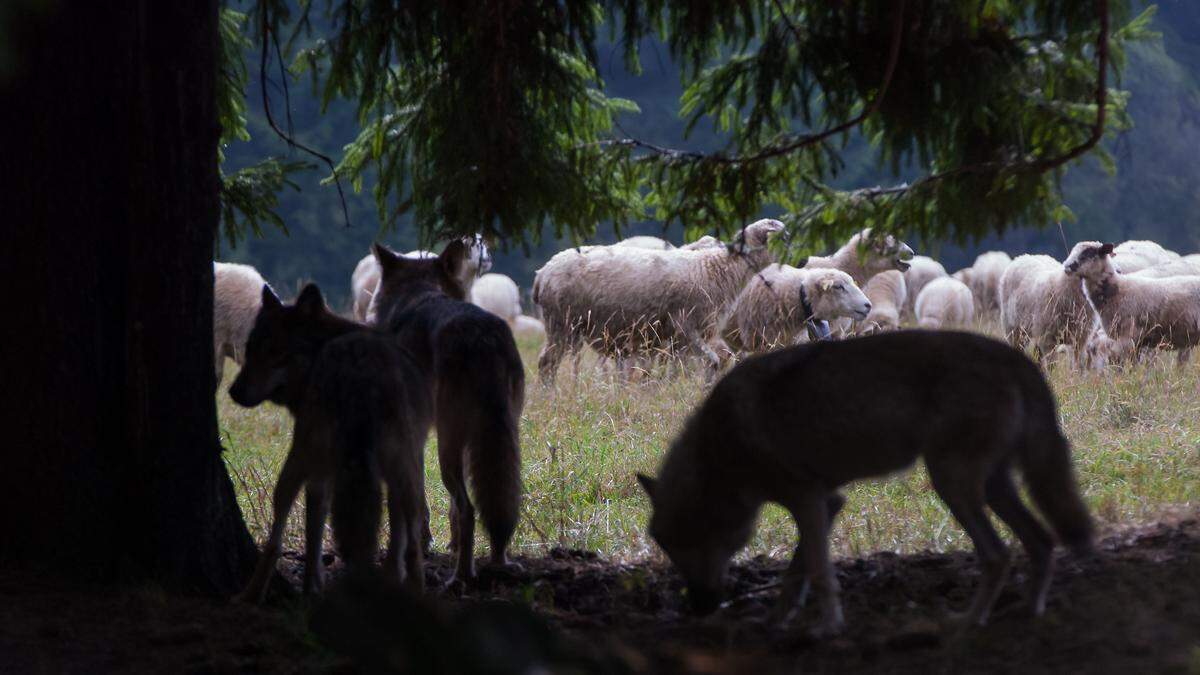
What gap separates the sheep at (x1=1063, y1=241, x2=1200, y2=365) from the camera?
1198 centimetres

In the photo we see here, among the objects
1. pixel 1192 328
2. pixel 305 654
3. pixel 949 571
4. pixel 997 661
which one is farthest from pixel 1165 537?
pixel 1192 328

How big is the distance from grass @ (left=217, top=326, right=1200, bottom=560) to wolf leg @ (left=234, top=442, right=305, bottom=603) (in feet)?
5.99

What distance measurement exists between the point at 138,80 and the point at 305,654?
2230mm

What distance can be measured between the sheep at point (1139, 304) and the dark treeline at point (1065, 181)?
20854 mm

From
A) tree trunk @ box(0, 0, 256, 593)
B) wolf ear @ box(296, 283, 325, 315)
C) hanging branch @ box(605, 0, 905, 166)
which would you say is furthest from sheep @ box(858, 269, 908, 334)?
tree trunk @ box(0, 0, 256, 593)

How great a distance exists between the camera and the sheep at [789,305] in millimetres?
12938

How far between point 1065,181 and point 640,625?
38302 millimetres

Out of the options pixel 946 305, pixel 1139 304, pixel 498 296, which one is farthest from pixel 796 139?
pixel 498 296

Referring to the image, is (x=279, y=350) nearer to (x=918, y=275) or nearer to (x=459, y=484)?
(x=459, y=484)

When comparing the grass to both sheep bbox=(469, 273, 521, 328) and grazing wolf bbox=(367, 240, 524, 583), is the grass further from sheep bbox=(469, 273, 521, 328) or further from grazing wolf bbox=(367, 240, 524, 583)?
sheep bbox=(469, 273, 521, 328)

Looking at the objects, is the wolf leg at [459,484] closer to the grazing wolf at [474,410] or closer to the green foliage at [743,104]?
the grazing wolf at [474,410]

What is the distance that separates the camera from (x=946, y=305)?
1955 centimetres

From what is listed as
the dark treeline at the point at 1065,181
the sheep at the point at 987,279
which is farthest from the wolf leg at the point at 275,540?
the dark treeline at the point at 1065,181

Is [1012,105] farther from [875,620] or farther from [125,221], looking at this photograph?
[125,221]
